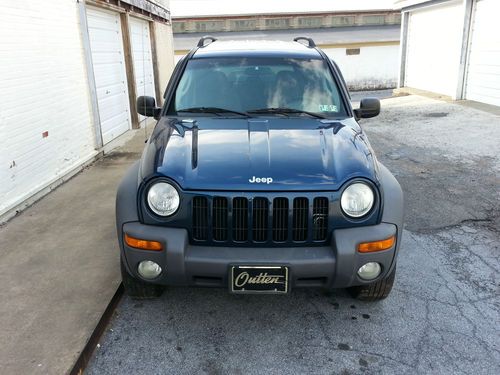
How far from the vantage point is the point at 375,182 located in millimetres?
2807

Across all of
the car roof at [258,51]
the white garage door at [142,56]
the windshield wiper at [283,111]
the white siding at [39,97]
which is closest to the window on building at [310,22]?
the white garage door at [142,56]

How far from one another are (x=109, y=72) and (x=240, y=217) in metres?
7.21

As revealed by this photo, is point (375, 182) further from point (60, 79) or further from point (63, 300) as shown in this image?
point (60, 79)

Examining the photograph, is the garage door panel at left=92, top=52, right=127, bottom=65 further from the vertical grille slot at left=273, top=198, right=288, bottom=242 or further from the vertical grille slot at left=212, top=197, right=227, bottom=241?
the vertical grille slot at left=273, top=198, right=288, bottom=242

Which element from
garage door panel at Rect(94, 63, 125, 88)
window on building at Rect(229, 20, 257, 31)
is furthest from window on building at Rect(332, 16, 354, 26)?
garage door panel at Rect(94, 63, 125, 88)

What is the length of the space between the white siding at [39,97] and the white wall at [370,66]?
23771 millimetres

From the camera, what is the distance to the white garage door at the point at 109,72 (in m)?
8.14

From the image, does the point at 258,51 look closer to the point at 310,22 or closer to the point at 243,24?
the point at 243,24

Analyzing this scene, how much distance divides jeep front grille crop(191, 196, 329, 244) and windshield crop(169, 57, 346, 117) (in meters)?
1.16

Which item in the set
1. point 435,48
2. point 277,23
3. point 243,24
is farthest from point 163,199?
point 277,23

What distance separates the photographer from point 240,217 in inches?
107

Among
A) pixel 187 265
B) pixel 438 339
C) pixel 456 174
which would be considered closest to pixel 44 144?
pixel 187 265

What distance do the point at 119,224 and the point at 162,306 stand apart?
810 millimetres

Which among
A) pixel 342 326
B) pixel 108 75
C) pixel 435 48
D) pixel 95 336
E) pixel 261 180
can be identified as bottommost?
pixel 342 326
